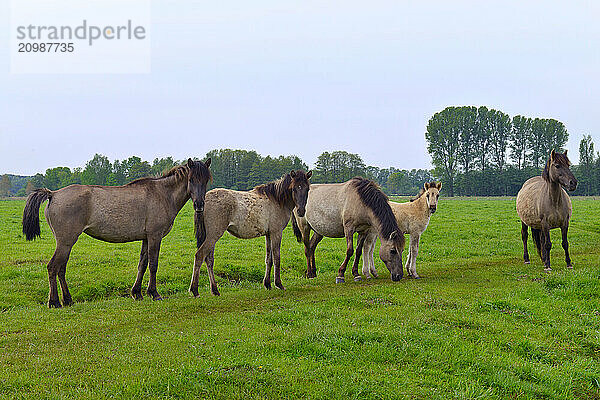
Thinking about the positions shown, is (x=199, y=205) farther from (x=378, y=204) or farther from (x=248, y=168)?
(x=248, y=168)

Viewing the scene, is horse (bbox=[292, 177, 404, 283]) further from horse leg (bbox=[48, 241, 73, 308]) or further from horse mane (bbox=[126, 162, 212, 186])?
horse leg (bbox=[48, 241, 73, 308])

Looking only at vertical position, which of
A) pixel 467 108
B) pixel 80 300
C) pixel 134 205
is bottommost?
pixel 80 300

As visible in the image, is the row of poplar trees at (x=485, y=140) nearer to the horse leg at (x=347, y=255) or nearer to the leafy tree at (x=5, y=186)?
the horse leg at (x=347, y=255)

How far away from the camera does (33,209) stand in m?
8.85

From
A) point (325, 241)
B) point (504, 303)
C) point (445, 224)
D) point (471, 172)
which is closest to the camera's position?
point (504, 303)

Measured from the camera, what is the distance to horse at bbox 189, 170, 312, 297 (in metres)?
10.0

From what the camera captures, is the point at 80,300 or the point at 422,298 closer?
the point at 422,298

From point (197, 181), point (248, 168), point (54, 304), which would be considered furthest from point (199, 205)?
point (248, 168)

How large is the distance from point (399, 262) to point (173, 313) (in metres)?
5.73

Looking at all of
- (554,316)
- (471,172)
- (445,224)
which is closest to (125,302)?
(554,316)

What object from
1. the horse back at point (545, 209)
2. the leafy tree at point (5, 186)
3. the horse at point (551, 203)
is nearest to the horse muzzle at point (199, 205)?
the horse at point (551, 203)

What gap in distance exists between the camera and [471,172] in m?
81.1

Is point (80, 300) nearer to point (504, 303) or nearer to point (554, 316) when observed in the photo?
point (504, 303)

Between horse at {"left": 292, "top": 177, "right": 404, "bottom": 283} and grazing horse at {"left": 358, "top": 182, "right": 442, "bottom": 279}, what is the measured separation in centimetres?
41
